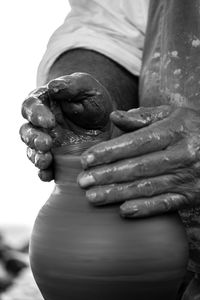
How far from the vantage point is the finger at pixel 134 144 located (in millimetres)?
1238

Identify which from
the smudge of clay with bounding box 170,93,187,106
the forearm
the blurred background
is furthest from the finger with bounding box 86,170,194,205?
the blurred background

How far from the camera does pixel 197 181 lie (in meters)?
1.41

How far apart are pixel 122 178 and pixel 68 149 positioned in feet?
0.56

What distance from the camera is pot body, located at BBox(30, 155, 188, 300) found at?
1208 mm

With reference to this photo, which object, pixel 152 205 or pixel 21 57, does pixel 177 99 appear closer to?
pixel 152 205

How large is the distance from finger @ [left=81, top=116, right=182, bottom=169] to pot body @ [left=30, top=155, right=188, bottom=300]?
7 centimetres

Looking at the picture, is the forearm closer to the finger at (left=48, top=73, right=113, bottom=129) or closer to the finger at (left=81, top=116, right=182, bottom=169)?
the finger at (left=48, top=73, right=113, bottom=129)

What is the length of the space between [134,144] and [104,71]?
76 cm

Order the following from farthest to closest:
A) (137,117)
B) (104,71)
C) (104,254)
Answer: (104,71) → (137,117) → (104,254)

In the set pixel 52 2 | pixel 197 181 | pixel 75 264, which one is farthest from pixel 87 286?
pixel 52 2

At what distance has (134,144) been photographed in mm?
1278

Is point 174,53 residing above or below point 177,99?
above

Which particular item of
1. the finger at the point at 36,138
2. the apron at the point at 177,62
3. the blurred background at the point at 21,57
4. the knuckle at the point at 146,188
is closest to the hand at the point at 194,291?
the apron at the point at 177,62

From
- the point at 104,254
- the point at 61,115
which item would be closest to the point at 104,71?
the point at 61,115
